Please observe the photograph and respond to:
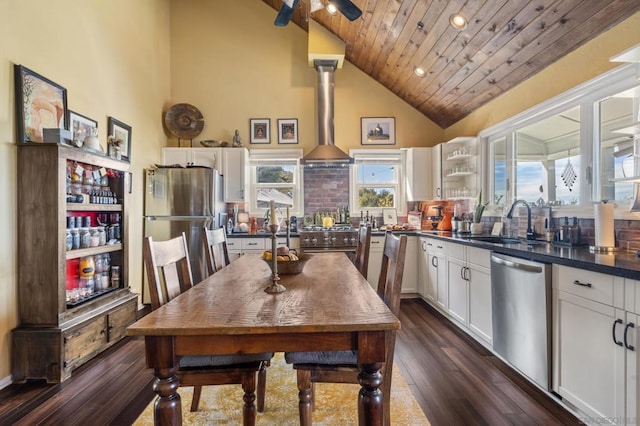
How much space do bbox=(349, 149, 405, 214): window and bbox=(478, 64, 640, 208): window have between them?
1.51 metres

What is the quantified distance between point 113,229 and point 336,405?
2.62 metres

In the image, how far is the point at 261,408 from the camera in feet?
6.08

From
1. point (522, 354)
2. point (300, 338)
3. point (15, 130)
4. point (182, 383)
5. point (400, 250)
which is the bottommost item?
point (522, 354)

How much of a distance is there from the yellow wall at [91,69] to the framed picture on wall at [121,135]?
0.08 m

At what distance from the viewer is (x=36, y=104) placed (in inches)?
94.7

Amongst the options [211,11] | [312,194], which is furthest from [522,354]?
[211,11]

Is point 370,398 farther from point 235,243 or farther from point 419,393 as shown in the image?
point 235,243

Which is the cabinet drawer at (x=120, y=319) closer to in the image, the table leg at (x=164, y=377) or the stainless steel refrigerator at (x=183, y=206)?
the stainless steel refrigerator at (x=183, y=206)

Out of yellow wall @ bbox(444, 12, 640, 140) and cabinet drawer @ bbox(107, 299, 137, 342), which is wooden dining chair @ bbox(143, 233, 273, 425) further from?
yellow wall @ bbox(444, 12, 640, 140)

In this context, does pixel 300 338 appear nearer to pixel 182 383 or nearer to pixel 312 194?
pixel 182 383

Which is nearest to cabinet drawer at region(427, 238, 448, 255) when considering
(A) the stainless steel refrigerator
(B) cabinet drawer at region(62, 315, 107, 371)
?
(A) the stainless steel refrigerator

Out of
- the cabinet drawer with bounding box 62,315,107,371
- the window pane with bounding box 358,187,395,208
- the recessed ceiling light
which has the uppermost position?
the recessed ceiling light

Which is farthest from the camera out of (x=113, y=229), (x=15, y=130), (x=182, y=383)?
(x=113, y=229)

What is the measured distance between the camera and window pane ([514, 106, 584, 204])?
8.68ft
